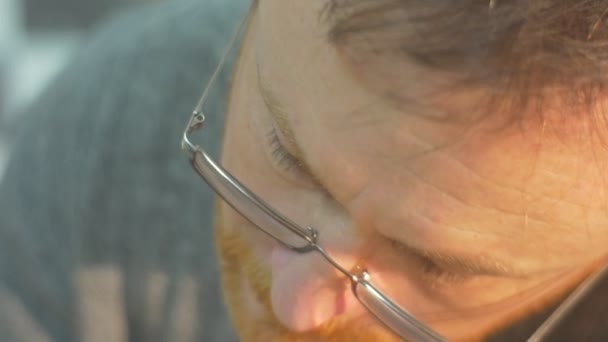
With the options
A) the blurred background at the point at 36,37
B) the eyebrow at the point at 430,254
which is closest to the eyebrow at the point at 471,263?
the eyebrow at the point at 430,254

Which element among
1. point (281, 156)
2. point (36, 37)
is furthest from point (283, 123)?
point (36, 37)

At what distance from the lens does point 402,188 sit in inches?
13.8

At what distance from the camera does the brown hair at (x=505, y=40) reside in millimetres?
286

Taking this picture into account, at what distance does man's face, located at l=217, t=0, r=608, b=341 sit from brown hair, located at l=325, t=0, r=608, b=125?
0.01 meters

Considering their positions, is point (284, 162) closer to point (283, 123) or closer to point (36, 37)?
point (283, 123)

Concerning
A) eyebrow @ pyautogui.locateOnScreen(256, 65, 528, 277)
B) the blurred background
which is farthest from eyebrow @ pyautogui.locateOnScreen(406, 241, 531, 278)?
the blurred background

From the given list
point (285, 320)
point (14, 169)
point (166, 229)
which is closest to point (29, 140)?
point (14, 169)

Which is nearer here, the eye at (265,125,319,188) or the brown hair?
the brown hair

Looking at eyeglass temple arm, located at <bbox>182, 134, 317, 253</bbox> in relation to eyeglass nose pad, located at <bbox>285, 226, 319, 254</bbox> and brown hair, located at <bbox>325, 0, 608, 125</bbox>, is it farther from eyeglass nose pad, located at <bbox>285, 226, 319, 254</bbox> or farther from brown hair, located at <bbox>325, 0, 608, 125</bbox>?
brown hair, located at <bbox>325, 0, 608, 125</bbox>

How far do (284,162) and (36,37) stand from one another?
3.04ft

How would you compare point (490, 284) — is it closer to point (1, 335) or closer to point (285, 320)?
point (285, 320)

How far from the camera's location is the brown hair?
29cm

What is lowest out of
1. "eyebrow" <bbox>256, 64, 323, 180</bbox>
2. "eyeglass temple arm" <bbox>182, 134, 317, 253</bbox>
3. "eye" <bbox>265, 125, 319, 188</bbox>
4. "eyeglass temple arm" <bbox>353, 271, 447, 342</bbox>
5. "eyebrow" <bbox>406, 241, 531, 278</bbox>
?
"eyeglass temple arm" <bbox>353, 271, 447, 342</bbox>

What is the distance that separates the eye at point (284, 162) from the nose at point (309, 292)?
0.04 metres
